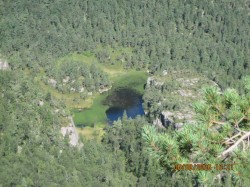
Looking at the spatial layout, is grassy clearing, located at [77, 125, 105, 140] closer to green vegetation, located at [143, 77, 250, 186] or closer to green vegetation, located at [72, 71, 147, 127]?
green vegetation, located at [72, 71, 147, 127]

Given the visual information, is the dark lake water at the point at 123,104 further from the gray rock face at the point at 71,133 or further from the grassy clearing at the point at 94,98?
the gray rock face at the point at 71,133

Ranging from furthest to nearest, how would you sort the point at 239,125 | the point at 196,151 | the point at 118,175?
the point at 118,175 < the point at 239,125 < the point at 196,151

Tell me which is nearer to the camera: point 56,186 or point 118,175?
point 56,186

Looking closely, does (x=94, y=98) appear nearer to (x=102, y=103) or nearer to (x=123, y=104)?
(x=102, y=103)

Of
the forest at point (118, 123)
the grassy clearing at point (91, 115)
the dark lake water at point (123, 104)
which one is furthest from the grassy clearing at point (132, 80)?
the grassy clearing at point (91, 115)

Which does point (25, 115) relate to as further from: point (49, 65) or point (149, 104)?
point (49, 65)

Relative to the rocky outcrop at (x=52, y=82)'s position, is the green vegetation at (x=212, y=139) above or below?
above

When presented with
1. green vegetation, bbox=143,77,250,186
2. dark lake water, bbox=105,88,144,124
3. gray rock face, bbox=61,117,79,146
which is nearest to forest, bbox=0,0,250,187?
green vegetation, bbox=143,77,250,186

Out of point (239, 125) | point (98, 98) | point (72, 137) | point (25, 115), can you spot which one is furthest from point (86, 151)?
point (239, 125)
